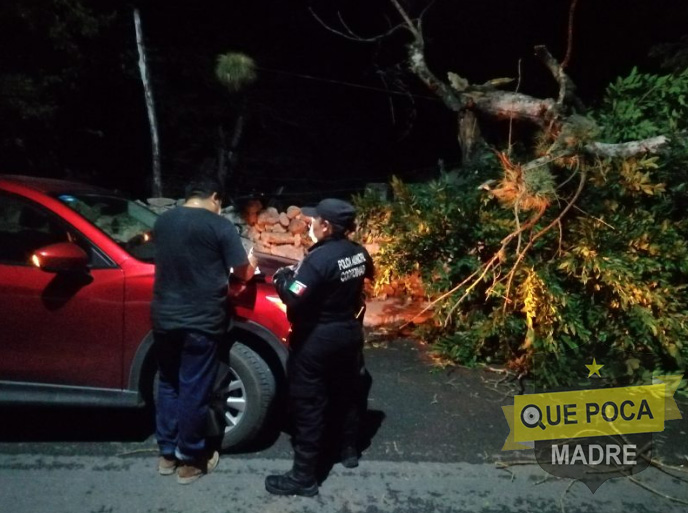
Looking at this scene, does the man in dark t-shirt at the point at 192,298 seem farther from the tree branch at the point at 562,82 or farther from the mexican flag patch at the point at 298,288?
the tree branch at the point at 562,82

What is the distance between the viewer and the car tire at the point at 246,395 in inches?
153

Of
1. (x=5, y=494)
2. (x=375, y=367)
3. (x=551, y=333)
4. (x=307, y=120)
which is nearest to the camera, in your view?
(x=5, y=494)

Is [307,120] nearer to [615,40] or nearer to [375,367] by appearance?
[615,40]

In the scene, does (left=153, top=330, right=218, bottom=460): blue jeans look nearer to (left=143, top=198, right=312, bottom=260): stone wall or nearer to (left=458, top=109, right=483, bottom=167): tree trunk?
(left=143, top=198, right=312, bottom=260): stone wall

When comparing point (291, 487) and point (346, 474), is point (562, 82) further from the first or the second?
point (291, 487)

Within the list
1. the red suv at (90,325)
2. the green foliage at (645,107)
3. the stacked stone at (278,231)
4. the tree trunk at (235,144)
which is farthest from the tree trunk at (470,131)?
the red suv at (90,325)

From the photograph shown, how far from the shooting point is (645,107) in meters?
6.03

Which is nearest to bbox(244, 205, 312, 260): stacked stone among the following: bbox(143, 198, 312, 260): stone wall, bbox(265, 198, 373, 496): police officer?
bbox(143, 198, 312, 260): stone wall

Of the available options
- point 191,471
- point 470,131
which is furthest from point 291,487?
point 470,131

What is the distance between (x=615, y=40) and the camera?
9.93 m

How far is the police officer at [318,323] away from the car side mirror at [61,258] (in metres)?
1.20

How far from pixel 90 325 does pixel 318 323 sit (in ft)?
4.79

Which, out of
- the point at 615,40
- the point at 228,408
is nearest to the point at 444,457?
the point at 228,408

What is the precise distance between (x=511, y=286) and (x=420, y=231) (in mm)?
962
